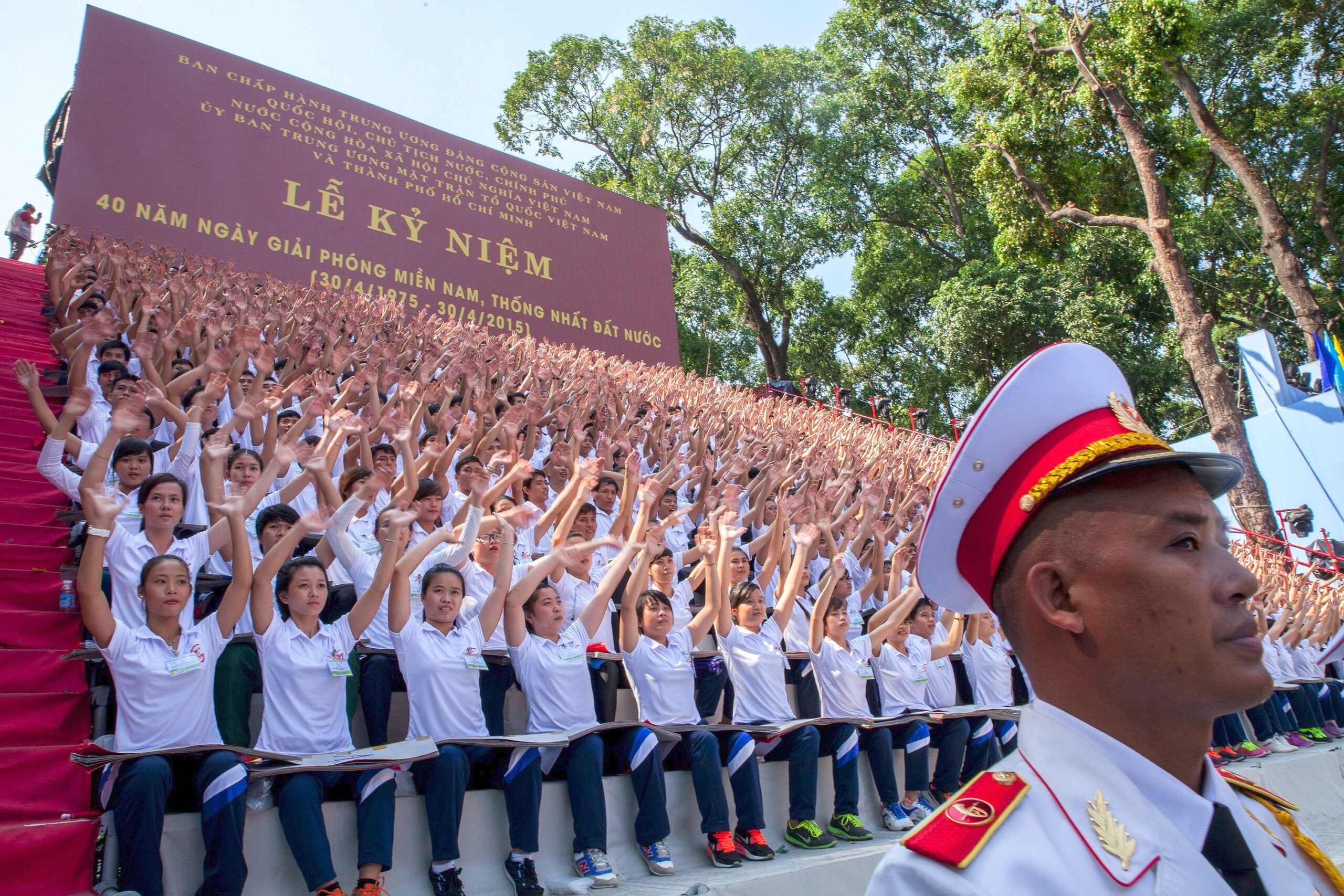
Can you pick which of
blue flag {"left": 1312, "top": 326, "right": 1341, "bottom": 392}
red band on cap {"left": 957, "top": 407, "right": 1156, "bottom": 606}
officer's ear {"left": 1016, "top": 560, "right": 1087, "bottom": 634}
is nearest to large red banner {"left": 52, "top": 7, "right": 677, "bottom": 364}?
blue flag {"left": 1312, "top": 326, "right": 1341, "bottom": 392}

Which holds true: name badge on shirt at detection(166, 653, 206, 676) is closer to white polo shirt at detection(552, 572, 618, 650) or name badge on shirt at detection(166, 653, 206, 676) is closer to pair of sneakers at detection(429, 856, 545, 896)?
pair of sneakers at detection(429, 856, 545, 896)

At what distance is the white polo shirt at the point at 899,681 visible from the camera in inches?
200

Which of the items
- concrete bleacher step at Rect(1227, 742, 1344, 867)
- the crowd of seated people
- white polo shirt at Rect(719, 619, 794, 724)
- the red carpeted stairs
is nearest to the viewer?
the red carpeted stairs

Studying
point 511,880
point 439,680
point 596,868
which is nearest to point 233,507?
point 439,680

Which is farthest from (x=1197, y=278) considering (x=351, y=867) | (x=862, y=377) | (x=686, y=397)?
(x=351, y=867)

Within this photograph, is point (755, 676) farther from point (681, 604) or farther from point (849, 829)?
point (849, 829)

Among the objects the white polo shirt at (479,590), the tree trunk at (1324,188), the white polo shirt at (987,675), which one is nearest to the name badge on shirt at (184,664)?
the white polo shirt at (479,590)

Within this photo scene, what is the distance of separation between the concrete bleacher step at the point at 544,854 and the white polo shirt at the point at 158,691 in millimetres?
322

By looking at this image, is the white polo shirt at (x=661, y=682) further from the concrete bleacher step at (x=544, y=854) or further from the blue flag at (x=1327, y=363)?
the blue flag at (x=1327, y=363)

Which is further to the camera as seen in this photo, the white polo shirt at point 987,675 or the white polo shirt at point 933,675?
the white polo shirt at point 987,675

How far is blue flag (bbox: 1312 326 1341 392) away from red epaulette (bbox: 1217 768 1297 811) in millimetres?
13755

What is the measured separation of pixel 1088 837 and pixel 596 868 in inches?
110

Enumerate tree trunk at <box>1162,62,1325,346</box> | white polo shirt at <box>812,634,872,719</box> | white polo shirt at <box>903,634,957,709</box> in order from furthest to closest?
tree trunk at <box>1162,62,1325,346</box>
white polo shirt at <box>903,634,957,709</box>
white polo shirt at <box>812,634,872,719</box>

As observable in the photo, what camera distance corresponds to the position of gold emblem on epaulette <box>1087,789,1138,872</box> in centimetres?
91
